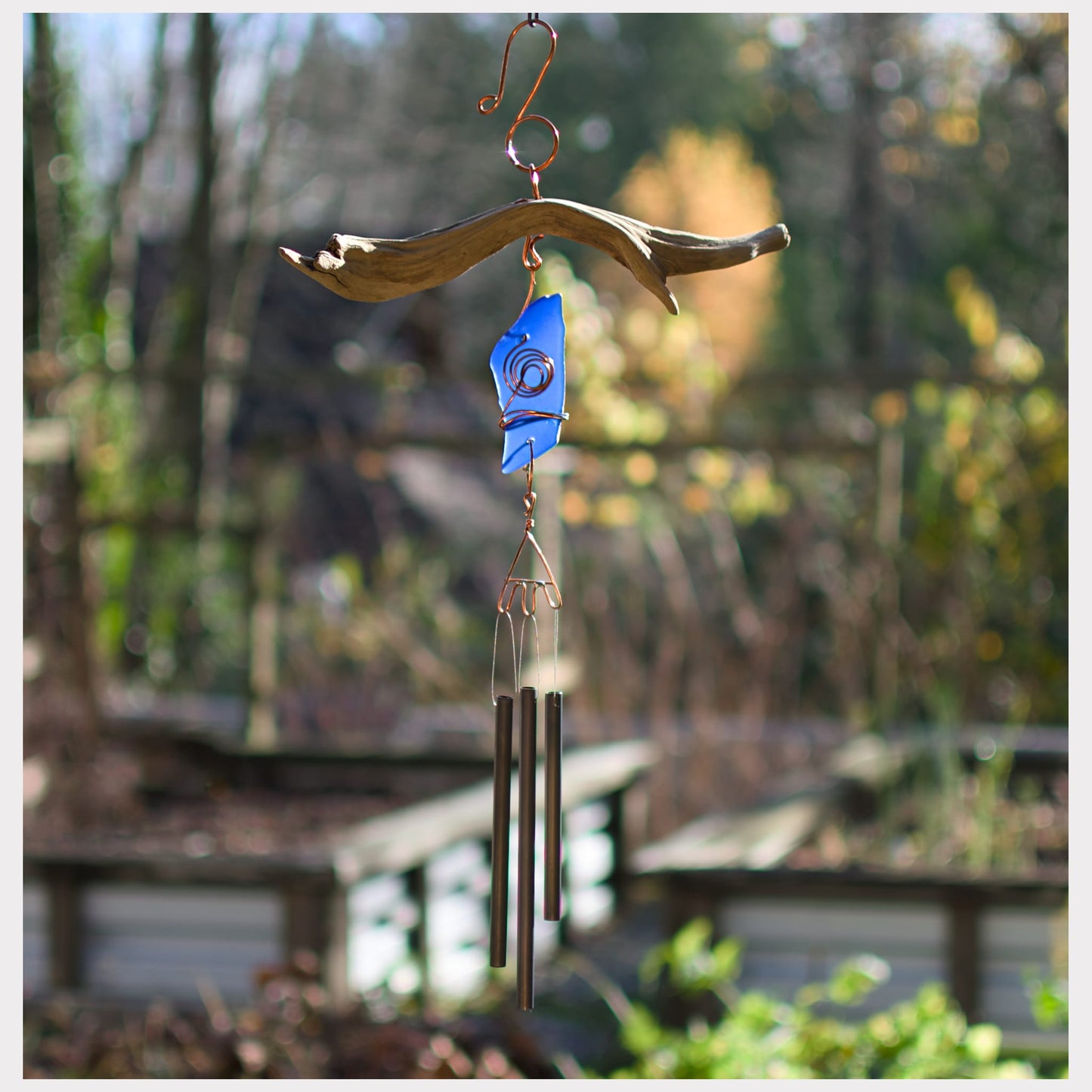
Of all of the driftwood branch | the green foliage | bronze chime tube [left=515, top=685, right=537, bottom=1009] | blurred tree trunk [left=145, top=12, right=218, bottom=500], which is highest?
blurred tree trunk [left=145, top=12, right=218, bottom=500]

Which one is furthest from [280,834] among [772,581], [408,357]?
[408,357]

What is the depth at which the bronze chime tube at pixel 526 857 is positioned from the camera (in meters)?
1.26

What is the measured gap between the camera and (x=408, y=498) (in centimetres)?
894

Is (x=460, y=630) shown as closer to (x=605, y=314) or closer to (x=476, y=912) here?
(x=605, y=314)

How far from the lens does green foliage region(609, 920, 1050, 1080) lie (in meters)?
2.18

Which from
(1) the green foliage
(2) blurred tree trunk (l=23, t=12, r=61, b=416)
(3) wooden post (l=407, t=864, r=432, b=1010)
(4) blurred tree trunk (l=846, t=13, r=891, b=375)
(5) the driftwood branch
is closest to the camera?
(5) the driftwood branch

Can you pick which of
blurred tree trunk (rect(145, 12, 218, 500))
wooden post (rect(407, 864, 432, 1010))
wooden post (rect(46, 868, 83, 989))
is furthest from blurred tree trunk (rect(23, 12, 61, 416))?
wooden post (rect(407, 864, 432, 1010))

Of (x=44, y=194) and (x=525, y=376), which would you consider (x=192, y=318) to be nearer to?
(x=44, y=194)

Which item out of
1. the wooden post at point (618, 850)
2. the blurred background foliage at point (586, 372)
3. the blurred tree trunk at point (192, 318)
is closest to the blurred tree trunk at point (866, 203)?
the blurred background foliage at point (586, 372)

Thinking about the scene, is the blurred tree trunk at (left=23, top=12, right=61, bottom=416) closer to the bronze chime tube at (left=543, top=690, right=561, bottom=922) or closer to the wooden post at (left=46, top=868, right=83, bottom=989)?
the wooden post at (left=46, top=868, right=83, bottom=989)

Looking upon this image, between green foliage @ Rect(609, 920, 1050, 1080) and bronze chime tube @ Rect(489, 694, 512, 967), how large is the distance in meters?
1.07

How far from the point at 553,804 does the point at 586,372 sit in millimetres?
3597

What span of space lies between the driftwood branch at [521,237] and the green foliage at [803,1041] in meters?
1.38

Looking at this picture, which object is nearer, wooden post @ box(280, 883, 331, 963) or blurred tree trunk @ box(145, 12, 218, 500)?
wooden post @ box(280, 883, 331, 963)
